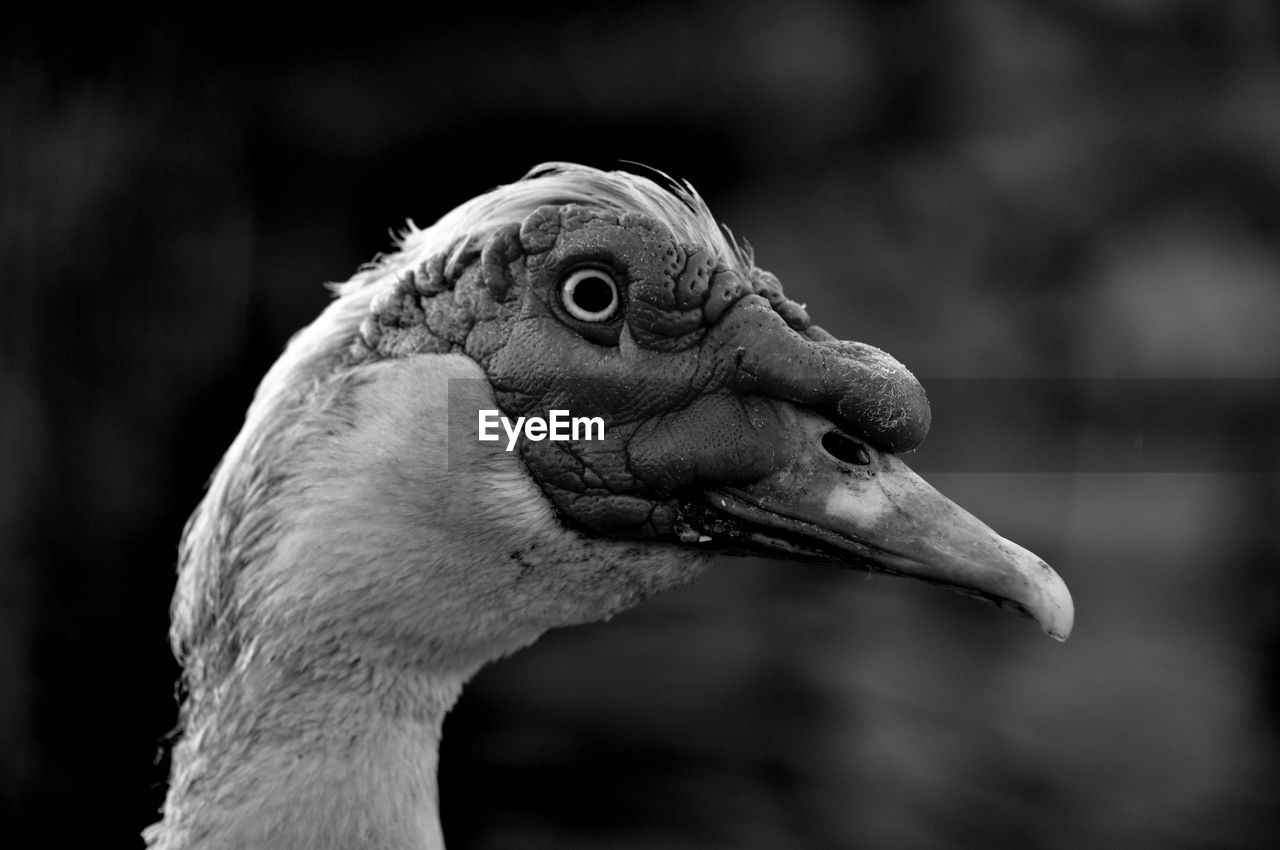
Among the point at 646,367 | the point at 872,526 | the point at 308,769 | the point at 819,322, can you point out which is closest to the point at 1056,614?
the point at 872,526

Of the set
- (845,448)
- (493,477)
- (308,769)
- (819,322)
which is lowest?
(308,769)

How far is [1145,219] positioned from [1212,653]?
6.54 ft

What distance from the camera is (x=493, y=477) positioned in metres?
1.98

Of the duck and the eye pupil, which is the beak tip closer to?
the duck

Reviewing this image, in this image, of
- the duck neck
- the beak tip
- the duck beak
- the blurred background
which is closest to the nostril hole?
the duck beak

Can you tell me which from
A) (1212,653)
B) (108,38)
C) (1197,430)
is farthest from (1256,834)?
(108,38)

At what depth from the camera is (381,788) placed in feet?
6.75

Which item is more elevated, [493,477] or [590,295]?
[590,295]

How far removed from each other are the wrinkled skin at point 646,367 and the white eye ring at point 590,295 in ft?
0.04

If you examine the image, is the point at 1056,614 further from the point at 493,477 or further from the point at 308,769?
the point at 308,769

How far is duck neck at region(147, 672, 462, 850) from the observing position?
2.01m

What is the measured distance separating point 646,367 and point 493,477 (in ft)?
1.05

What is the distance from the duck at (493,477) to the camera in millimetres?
1897

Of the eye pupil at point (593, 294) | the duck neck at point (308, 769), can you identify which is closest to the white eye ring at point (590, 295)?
the eye pupil at point (593, 294)
